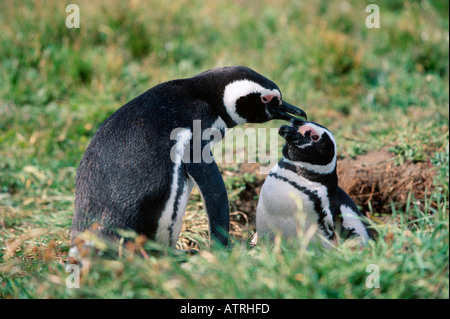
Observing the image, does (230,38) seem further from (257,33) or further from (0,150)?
(0,150)

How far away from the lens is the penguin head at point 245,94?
274 centimetres

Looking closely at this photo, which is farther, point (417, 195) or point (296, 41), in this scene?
point (296, 41)

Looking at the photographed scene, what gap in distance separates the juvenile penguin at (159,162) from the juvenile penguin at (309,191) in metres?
0.48

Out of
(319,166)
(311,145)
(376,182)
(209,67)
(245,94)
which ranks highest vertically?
(209,67)

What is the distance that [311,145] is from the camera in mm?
3020

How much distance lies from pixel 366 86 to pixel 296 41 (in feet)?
3.84

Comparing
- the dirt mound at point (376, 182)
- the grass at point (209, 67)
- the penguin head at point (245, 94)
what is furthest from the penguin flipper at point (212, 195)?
the dirt mound at point (376, 182)

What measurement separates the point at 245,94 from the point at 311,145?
0.57 m

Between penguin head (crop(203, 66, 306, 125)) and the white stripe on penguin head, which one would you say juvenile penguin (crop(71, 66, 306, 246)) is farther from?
the white stripe on penguin head

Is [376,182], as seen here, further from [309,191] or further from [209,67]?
[209,67]

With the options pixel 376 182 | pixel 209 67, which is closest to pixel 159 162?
pixel 376 182

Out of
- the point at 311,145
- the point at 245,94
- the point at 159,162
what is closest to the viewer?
the point at 159,162

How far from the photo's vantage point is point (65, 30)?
629 cm

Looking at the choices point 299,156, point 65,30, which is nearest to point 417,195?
point 299,156
